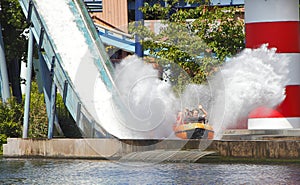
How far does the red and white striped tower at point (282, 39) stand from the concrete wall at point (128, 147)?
4296 millimetres

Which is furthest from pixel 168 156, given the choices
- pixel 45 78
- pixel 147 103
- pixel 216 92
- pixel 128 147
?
pixel 45 78

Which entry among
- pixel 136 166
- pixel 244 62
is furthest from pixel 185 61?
pixel 136 166

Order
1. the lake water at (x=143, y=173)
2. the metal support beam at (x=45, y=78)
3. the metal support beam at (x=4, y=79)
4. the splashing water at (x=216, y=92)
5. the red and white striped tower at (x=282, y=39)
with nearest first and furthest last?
1. the lake water at (x=143, y=173)
2. the splashing water at (x=216, y=92)
3. the red and white striped tower at (x=282, y=39)
4. the metal support beam at (x=45, y=78)
5. the metal support beam at (x=4, y=79)

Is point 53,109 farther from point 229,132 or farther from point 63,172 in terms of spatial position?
point 63,172

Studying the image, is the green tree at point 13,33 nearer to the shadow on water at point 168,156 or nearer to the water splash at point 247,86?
the water splash at point 247,86

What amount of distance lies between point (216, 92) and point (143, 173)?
821 cm

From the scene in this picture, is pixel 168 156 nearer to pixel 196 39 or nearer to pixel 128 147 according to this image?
pixel 128 147

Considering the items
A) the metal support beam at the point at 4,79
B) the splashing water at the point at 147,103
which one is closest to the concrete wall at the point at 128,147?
the splashing water at the point at 147,103

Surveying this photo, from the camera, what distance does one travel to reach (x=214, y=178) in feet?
51.7

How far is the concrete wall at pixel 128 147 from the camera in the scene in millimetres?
17688

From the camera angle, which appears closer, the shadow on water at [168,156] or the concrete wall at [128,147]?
the concrete wall at [128,147]

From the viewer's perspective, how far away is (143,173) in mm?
17078

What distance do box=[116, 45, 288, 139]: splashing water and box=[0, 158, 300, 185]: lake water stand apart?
3549mm

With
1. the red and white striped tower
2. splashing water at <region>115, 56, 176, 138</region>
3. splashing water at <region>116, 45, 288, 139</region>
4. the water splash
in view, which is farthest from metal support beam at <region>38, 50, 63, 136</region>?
the red and white striped tower
